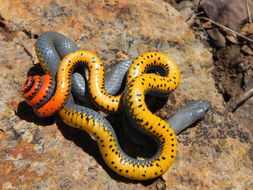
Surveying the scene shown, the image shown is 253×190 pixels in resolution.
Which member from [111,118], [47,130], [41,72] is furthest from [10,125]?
[111,118]

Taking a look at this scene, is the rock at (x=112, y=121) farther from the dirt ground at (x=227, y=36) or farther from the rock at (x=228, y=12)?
the rock at (x=228, y=12)

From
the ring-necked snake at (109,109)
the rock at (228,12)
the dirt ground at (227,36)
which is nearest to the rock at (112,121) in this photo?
the ring-necked snake at (109,109)

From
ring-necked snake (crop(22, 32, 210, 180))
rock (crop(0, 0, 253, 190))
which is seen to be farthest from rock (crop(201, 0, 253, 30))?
ring-necked snake (crop(22, 32, 210, 180))

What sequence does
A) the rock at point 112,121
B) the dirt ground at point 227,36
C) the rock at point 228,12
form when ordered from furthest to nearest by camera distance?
the rock at point 228,12 < the dirt ground at point 227,36 < the rock at point 112,121

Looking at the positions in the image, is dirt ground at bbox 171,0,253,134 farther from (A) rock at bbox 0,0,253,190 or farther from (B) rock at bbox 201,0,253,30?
(A) rock at bbox 0,0,253,190

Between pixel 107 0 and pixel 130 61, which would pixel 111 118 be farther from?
pixel 107 0

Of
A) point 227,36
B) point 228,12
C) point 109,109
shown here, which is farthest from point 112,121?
point 228,12
